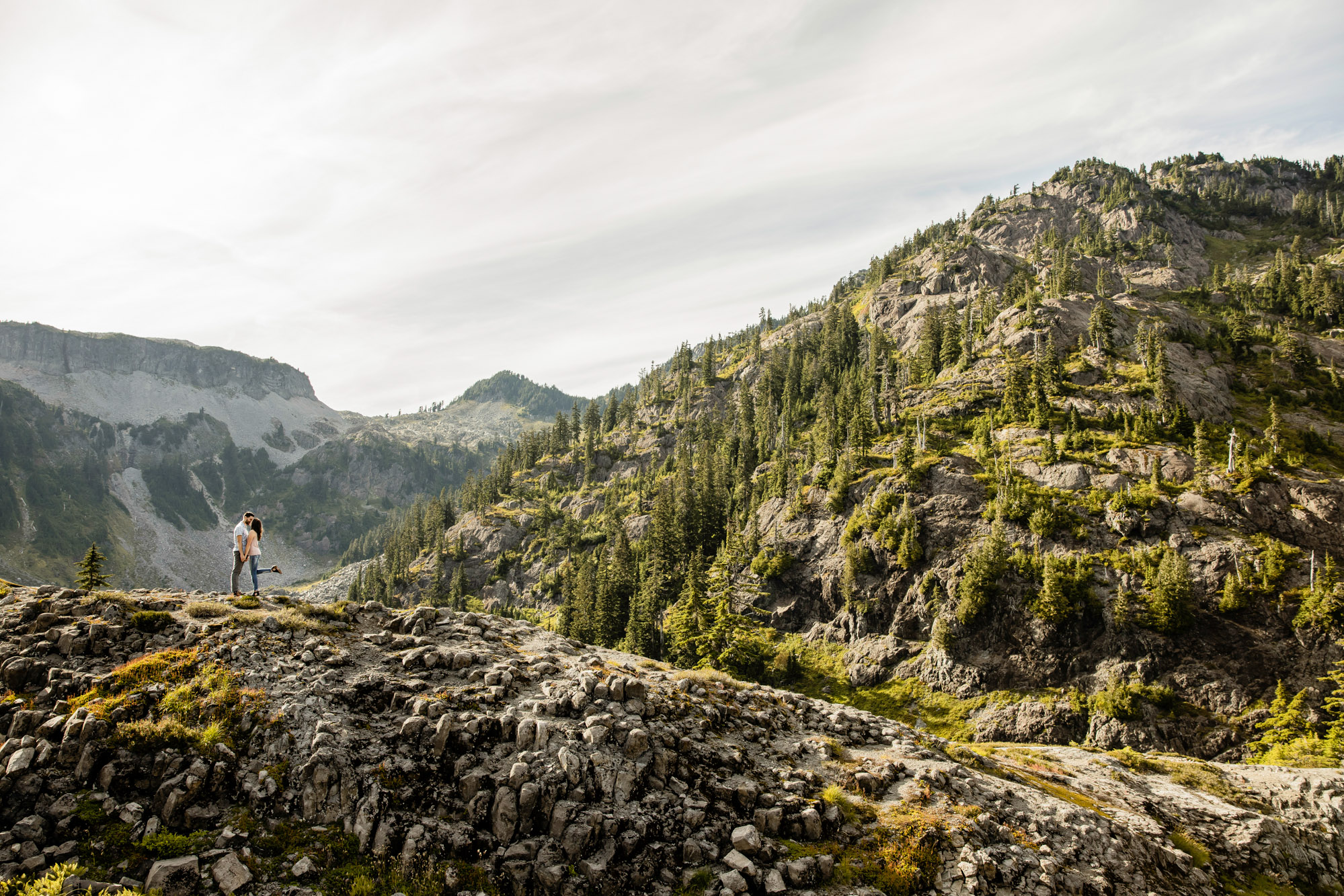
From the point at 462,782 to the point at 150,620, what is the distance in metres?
16.2

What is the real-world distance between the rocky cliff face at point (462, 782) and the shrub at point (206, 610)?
0.13m

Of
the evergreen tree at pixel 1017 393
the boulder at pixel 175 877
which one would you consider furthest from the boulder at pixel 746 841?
the evergreen tree at pixel 1017 393

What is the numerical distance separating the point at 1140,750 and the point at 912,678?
25140 millimetres

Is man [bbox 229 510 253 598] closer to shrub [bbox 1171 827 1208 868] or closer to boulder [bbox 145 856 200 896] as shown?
boulder [bbox 145 856 200 896]

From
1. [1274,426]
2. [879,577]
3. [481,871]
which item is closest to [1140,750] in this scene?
[879,577]

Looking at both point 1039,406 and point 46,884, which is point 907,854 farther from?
point 1039,406

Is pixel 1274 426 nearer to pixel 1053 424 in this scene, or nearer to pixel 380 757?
pixel 1053 424

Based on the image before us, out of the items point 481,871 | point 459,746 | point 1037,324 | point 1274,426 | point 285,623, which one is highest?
point 1037,324

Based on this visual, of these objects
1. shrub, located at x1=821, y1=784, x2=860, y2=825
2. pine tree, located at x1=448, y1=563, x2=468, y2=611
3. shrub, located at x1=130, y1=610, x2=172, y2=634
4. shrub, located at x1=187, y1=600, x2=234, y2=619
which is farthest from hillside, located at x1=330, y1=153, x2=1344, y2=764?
shrub, located at x1=130, y1=610, x2=172, y2=634

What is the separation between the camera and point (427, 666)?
2681 cm

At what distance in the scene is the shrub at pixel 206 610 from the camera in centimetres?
Answer: 2583

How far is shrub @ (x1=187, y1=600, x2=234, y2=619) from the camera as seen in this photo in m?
25.8

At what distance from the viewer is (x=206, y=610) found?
1031 inches

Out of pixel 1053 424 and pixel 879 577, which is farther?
pixel 1053 424
